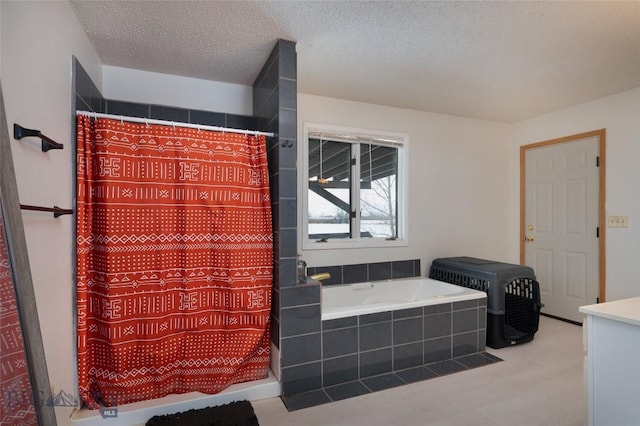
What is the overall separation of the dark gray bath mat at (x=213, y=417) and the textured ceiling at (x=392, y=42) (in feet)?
7.43

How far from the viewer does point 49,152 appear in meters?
1.46

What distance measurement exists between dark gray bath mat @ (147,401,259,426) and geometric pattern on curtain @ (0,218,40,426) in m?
0.89

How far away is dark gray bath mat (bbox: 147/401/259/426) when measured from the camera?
1.74 metres

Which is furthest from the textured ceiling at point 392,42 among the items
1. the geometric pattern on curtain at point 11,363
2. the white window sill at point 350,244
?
the geometric pattern on curtain at point 11,363

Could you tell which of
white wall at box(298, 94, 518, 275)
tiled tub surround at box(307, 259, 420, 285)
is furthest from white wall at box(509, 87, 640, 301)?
tiled tub surround at box(307, 259, 420, 285)

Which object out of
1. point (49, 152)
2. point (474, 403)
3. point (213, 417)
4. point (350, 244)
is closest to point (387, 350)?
point (474, 403)

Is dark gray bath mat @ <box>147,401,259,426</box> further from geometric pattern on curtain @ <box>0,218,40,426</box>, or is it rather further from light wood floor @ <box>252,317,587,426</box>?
geometric pattern on curtain @ <box>0,218,40,426</box>

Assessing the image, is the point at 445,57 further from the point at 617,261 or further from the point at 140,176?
the point at 617,261

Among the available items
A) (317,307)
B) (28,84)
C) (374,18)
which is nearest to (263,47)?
(374,18)

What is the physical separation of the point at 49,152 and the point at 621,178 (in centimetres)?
430

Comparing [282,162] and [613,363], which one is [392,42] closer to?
[282,162]

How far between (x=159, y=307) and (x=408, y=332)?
1713 millimetres

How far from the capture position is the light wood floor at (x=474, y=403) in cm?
179

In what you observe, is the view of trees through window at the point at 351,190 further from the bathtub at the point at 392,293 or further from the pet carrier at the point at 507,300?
the pet carrier at the point at 507,300
